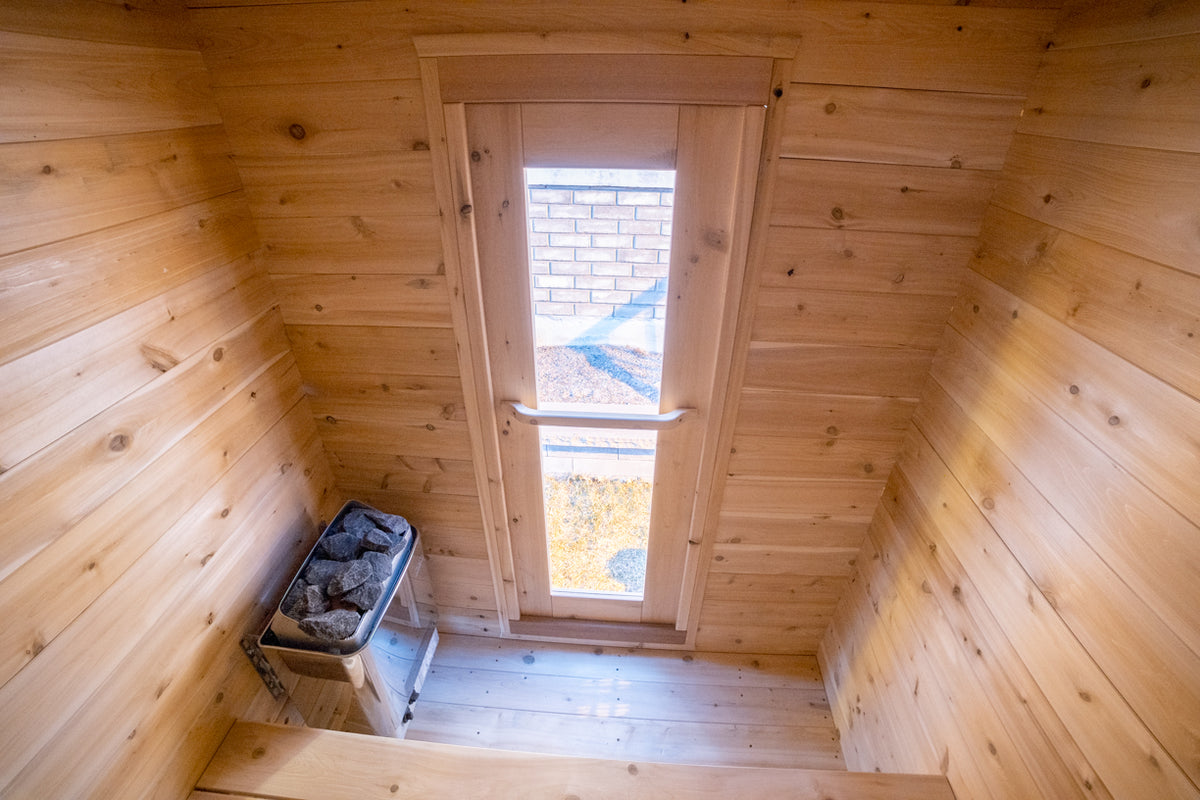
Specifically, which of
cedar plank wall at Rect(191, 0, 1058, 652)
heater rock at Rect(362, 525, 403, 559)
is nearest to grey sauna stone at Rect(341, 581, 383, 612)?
heater rock at Rect(362, 525, 403, 559)

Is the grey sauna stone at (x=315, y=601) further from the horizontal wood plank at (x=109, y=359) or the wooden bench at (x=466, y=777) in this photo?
the horizontal wood plank at (x=109, y=359)

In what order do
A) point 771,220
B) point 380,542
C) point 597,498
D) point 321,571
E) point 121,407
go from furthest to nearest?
point 597,498
point 380,542
point 321,571
point 771,220
point 121,407

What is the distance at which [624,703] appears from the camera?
2037 mm

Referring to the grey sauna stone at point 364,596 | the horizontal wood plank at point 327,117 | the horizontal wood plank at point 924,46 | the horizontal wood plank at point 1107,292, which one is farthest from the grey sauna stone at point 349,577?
the horizontal wood plank at point 1107,292

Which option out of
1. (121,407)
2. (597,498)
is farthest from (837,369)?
(121,407)

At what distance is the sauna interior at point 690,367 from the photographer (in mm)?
883

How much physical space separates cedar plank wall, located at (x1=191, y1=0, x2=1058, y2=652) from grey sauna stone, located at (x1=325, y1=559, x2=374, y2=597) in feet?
1.24

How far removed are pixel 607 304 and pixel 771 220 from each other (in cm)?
46

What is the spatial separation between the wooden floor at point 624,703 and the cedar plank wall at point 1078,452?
0.65 metres

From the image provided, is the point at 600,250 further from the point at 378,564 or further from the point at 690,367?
the point at 378,564

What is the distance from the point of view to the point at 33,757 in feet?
3.00

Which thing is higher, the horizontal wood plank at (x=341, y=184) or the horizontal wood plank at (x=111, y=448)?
the horizontal wood plank at (x=341, y=184)

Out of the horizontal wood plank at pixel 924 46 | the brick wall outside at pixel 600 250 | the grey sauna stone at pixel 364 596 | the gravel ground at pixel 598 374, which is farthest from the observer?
the gravel ground at pixel 598 374

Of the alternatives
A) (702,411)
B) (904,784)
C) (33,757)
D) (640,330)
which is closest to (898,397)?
(702,411)
